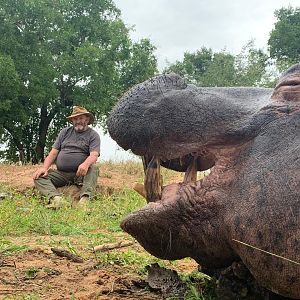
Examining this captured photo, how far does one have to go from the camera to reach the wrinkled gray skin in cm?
220

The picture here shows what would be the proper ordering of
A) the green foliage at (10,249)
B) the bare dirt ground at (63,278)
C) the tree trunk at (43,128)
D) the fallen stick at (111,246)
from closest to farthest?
the bare dirt ground at (63,278)
the green foliage at (10,249)
the fallen stick at (111,246)
the tree trunk at (43,128)

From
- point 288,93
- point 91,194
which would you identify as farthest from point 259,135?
point 91,194

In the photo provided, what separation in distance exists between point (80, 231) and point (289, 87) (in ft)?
11.8

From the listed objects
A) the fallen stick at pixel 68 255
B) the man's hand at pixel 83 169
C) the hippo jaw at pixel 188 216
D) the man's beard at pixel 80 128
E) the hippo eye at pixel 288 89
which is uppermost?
the hippo eye at pixel 288 89

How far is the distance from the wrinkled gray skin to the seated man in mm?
6349

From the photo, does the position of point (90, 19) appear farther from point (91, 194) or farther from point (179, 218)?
point (179, 218)

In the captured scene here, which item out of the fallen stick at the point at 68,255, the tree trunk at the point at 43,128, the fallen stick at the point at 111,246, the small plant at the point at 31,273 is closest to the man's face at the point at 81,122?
the fallen stick at the point at 111,246

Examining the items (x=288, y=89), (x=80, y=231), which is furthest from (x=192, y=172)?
(x=80, y=231)

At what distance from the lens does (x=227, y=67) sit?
1312 inches

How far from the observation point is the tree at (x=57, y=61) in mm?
25000

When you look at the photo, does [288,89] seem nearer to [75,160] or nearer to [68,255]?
[68,255]

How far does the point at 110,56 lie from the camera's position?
2764 cm

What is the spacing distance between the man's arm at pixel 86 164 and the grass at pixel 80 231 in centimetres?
45

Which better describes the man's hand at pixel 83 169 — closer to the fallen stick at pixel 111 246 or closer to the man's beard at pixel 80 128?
the man's beard at pixel 80 128
